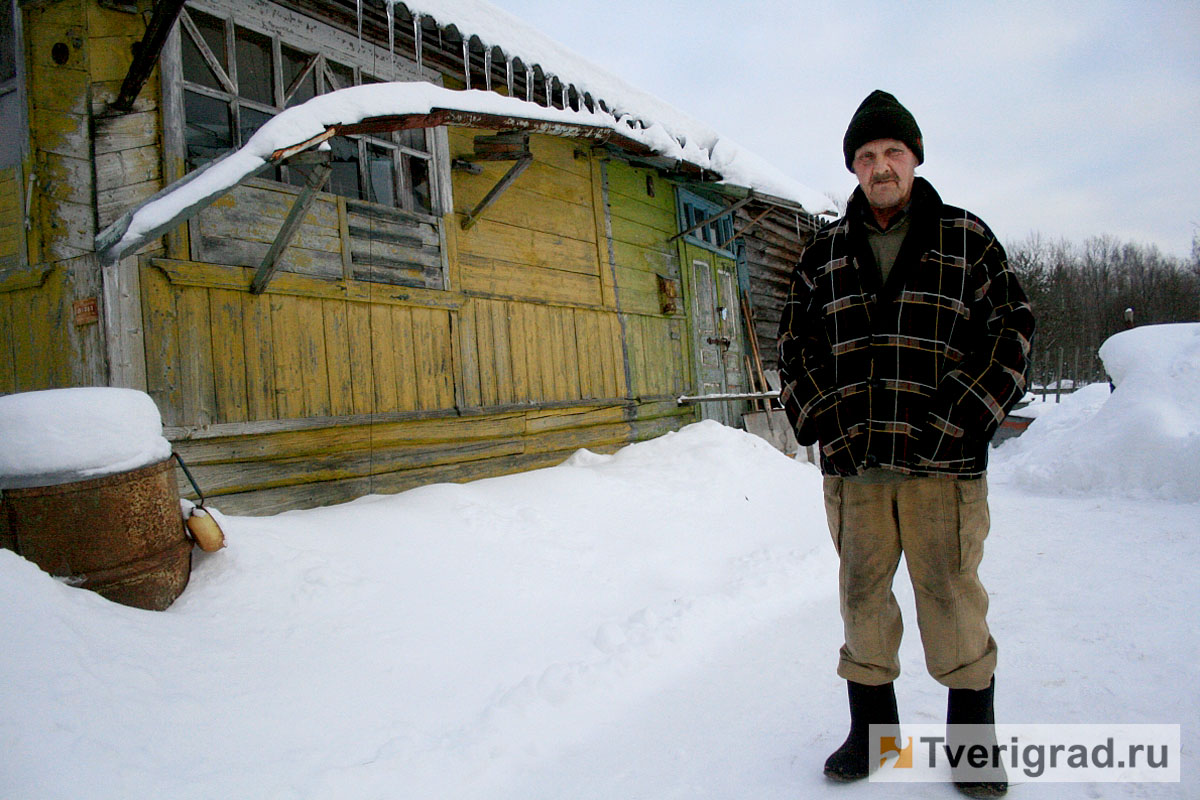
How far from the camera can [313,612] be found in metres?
3.23

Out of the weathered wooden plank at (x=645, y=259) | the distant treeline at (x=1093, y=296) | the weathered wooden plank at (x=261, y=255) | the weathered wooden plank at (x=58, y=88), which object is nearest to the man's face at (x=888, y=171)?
the weathered wooden plank at (x=261, y=255)

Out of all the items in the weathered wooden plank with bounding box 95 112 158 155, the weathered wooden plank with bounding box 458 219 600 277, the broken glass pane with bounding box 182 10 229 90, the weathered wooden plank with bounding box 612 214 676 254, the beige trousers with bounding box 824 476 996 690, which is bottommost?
the beige trousers with bounding box 824 476 996 690

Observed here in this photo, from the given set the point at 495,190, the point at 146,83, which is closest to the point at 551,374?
the point at 495,190

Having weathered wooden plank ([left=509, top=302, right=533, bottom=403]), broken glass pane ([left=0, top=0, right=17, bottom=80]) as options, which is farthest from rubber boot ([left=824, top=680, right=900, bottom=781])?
broken glass pane ([left=0, top=0, right=17, bottom=80])

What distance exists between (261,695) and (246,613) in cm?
67

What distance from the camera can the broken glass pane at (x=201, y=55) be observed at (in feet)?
14.8

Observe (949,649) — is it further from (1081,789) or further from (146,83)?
(146,83)

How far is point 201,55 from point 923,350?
4924mm

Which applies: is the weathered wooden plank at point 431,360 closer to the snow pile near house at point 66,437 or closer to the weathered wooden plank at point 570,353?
the weathered wooden plank at point 570,353

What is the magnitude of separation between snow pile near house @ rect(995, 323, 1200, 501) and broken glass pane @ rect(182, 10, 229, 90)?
28.9ft

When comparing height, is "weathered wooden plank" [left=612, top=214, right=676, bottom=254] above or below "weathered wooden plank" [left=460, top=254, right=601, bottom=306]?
above

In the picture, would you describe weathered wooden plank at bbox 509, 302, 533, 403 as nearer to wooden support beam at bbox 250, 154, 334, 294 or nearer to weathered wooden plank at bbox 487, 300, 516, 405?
weathered wooden plank at bbox 487, 300, 516, 405

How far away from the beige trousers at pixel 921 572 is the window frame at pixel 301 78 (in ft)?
14.7

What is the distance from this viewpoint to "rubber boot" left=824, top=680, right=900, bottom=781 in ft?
6.63
